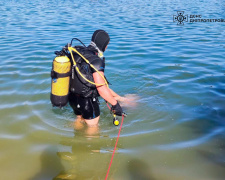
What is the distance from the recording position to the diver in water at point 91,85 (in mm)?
4254

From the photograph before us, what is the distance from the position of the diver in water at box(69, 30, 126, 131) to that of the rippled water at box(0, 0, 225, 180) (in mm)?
669

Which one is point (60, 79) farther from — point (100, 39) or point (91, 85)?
point (100, 39)

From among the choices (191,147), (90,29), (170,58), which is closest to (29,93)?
(191,147)

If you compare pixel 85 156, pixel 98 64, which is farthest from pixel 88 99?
pixel 85 156

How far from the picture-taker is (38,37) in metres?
12.6

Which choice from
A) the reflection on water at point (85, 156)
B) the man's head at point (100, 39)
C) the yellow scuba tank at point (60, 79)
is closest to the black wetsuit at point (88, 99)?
the man's head at point (100, 39)

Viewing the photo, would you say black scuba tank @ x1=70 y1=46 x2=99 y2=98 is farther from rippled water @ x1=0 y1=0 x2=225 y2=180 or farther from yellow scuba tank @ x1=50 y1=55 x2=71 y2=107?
rippled water @ x1=0 y1=0 x2=225 y2=180

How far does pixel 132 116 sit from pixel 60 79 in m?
2.28

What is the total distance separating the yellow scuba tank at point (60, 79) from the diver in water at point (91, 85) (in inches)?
6.9

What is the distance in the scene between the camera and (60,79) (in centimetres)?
424

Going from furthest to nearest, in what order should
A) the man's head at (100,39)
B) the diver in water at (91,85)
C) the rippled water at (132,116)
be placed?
1. the man's head at (100,39)
2. the diver in water at (91,85)
3. the rippled water at (132,116)

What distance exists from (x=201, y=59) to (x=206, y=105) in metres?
3.86

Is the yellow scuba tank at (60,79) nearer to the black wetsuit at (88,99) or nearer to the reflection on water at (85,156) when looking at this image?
the black wetsuit at (88,99)

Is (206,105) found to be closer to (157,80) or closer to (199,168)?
(157,80)
